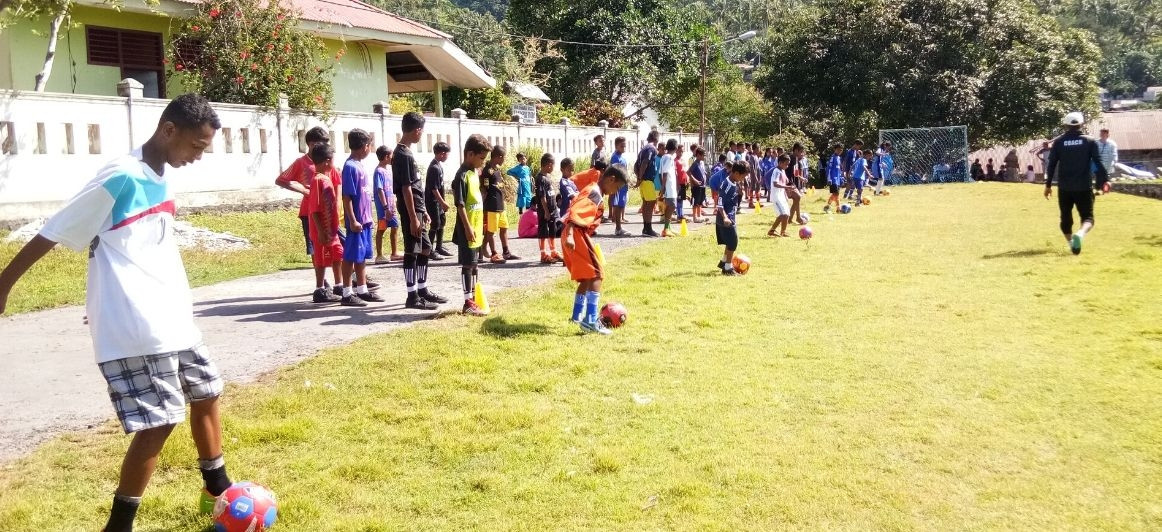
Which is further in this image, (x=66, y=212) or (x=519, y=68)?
(x=519, y=68)

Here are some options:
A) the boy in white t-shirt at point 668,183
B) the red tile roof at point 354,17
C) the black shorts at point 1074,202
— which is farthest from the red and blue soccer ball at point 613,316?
the red tile roof at point 354,17

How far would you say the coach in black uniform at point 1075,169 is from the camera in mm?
12727

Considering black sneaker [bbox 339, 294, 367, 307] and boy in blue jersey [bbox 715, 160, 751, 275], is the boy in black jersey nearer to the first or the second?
black sneaker [bbox 339, 294, 367, 307]

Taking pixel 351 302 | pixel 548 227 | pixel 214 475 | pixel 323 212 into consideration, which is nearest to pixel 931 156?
pixel 548 227

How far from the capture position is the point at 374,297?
9.95 metres

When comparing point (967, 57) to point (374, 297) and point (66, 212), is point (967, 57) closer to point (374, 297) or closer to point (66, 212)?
point (374, 297)

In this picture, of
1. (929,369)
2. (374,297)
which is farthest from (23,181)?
(929,369)

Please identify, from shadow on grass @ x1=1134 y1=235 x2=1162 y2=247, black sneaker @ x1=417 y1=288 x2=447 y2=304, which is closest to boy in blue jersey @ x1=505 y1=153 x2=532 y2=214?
black sneaker @ x1=417 y1=288 x2=447 y2=304

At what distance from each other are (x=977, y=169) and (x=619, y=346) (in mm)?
39082

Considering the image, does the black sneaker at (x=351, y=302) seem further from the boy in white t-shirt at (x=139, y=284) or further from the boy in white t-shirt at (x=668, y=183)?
the boy in white t-shirt at (x=668, y=183)

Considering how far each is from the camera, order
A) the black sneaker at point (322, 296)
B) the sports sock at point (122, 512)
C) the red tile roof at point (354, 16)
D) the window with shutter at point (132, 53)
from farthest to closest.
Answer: the red tile roof at point (354, 16), the window with shutter at point (132, 53), the black sneaker at point (322, 296), the sports sock at point (122, 512)

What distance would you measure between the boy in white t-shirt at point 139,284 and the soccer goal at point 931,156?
123 feet

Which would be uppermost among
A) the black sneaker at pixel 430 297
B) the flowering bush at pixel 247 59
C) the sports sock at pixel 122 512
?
the flowering bush at pixel 247 59

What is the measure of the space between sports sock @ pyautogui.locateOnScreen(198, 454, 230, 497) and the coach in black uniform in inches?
457
